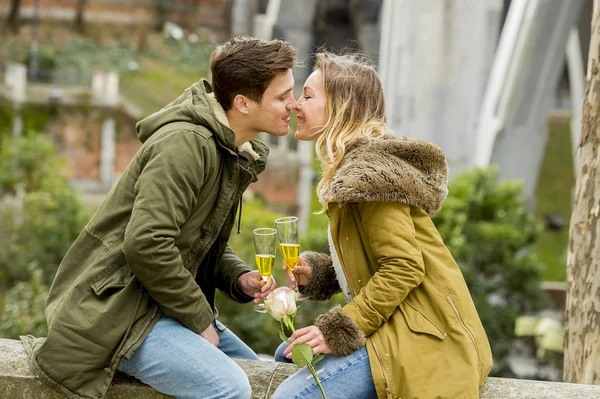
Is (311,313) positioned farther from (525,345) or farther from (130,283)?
(130,283)

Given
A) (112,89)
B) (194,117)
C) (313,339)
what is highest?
(194,117)

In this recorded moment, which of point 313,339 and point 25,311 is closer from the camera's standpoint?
point 313,339

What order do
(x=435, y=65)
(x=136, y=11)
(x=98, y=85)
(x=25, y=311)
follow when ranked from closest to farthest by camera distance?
(x=25, y=311) < (x=435, y=65) < (x=98, y=85) < (x=136, y=11)

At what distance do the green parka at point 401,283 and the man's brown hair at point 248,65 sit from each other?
37 centimetres

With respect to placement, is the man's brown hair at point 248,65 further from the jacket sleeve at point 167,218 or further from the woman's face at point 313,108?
the jacket sleeve at point 167,218

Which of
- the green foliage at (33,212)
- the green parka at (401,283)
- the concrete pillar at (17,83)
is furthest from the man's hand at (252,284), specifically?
the concrete pillar at (17,83)

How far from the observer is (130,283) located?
2.75m

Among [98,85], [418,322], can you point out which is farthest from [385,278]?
[98,85]

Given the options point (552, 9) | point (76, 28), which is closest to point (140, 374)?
point (552, 9)

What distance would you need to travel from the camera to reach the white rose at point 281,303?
2.73 metres

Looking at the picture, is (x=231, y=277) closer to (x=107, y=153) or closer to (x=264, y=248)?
(x=264, y=248)

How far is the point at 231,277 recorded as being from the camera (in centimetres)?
320

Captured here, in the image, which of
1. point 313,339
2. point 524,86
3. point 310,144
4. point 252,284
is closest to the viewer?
point 313,339

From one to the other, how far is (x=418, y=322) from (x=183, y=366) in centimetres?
70
